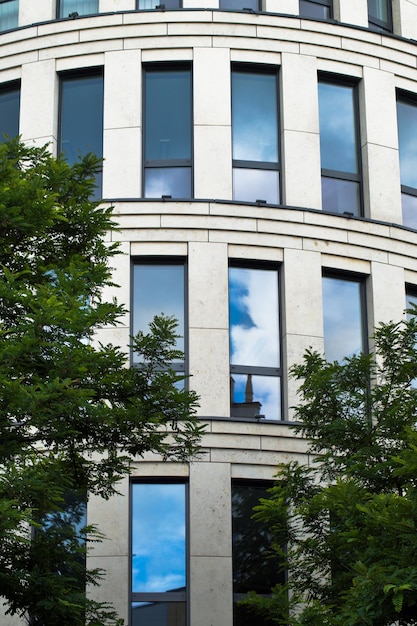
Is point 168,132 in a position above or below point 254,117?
below

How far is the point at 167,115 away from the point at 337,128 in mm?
3919

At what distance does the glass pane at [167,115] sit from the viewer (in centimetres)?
2655

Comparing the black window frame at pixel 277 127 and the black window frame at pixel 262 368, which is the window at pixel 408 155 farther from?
the black window frame at pixel 262 368

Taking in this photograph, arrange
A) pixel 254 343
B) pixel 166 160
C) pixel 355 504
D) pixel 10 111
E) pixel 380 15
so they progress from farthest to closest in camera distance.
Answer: pixel 380 15
pixel 10 111
pixel 166 160
pixel 254 343
pixel 355 504

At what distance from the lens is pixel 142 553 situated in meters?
23.7

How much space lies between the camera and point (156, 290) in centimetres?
2558

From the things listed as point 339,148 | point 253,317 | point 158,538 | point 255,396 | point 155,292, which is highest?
point 339,148

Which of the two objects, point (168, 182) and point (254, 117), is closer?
point (168, 182)

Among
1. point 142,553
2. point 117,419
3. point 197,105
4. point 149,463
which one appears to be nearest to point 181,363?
point 149,463

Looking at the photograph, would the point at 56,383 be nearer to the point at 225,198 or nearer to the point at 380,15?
the point at 225,198

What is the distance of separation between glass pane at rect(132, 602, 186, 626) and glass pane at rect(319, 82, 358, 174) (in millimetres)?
10248

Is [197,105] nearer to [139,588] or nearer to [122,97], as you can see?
[122,97]

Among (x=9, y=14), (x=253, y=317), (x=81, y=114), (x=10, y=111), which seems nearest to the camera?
(x=253, y=317)

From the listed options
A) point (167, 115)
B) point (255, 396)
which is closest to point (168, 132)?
point (167, 115)
